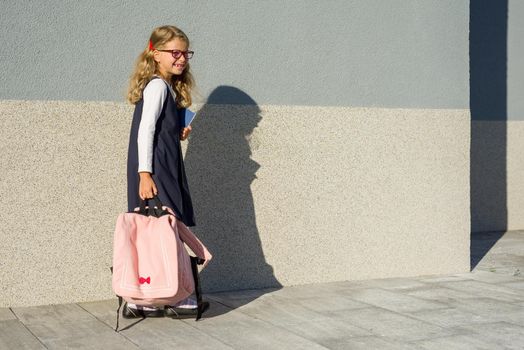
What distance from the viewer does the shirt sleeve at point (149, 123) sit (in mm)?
5320

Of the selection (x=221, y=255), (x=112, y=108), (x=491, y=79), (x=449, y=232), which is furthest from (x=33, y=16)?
(x=491, y=79)

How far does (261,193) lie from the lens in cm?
652

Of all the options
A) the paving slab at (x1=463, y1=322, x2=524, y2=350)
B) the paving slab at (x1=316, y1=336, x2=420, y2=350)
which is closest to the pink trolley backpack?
the paving slab at (x1=316, y1=336, x2=420, y2=350)

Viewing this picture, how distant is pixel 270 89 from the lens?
6.59 m

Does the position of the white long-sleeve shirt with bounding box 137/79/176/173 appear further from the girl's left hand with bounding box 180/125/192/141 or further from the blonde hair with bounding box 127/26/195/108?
the girl's left hand with bounding box 180/125/192/141

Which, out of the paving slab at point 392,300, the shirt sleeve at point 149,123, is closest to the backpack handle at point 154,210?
the shirt sleeve at point 149,123

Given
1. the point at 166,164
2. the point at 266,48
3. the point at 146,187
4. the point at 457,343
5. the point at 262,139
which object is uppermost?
the point at 266,48

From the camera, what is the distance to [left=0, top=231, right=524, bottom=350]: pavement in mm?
4820

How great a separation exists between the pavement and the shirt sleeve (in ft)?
3.28

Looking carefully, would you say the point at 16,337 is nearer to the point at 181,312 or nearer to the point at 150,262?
the point at 150,262

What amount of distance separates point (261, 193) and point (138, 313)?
1.54 meters

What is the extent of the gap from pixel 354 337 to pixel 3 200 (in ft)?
7.98

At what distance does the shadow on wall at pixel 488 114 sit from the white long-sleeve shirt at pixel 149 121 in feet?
19.3

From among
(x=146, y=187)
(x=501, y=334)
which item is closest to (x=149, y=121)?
(x=146, y=187)
